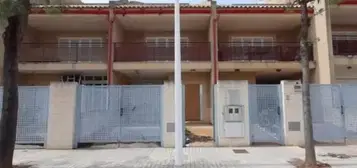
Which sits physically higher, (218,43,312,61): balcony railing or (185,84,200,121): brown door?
(218,43,312,61): balcony railing

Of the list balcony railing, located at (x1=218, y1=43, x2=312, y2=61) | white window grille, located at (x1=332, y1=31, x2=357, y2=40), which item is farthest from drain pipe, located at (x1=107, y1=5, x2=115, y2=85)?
white window grille, located at (x1=332, y1=31, x2=357, y2=40)

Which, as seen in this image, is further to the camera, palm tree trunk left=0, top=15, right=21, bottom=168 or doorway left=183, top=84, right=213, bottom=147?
doorway left=183, top=84, right=213, bottom=147

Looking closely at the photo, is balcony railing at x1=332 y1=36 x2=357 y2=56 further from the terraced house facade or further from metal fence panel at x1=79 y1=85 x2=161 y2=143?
metal fence panel at x1=79 y1=85 x2=161 y2=143

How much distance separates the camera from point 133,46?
20.0 m

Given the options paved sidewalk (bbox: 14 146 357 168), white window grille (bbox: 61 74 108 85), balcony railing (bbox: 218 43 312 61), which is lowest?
paved sidewalk (bbox: 14 146 357 168)

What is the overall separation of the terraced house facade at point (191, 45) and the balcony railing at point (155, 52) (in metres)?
0.06

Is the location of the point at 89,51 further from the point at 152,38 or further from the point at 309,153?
the point at 309,153

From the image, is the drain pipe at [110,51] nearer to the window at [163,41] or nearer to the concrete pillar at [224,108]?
the window at [163,41]

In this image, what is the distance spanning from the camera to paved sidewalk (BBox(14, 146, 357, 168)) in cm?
924

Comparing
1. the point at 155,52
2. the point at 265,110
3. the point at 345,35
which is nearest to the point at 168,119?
the point at 265,110

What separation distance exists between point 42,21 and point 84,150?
11.5m

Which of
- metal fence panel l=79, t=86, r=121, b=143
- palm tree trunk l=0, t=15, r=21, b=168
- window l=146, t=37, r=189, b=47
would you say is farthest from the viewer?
window l=146, t=37, r=189, b=47

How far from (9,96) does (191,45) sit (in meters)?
13.3

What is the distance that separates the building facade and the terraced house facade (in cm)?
6
